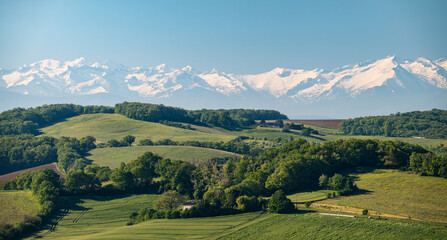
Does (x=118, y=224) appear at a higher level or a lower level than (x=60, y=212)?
lower

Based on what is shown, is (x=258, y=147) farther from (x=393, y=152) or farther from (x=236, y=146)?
(x=393, y=152)

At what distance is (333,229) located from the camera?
6138cm

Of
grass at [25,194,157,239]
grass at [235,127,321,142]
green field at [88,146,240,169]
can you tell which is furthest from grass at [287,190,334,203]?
grass at [235,127,321,142]

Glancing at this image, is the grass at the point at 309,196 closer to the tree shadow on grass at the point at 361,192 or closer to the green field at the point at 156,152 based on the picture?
the tree shadow on grass at the point at 361,192

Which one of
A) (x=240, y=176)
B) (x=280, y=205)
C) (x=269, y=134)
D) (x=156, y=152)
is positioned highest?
(x=269, y=134)

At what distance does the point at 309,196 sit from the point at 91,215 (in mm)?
45054

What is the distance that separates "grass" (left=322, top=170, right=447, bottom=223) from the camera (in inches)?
2635

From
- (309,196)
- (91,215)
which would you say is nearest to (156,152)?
(91,215)

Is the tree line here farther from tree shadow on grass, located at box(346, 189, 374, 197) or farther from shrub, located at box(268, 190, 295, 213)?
tree shadow on grass, located at box(346, 189, 374, 197)

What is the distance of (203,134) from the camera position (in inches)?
6914

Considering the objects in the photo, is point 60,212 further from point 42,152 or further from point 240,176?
point 42,152

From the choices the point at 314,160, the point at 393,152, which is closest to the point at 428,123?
the point at 393,152

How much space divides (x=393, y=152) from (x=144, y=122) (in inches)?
4921

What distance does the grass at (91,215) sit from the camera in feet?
237
